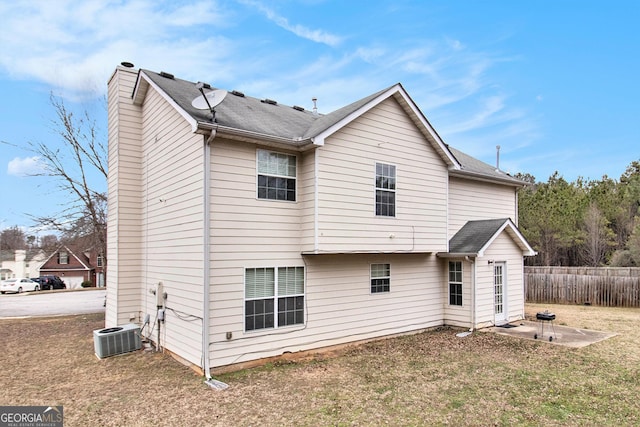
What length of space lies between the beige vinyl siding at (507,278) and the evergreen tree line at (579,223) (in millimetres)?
14166

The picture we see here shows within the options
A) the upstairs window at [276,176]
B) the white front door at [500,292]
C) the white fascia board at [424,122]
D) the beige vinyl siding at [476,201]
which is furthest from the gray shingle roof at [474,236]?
the upstairs window at [276,176]

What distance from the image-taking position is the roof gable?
428 inches

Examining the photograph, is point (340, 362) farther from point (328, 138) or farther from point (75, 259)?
point (75, 259)

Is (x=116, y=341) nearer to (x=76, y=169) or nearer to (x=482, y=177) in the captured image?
(x=482, y=177)

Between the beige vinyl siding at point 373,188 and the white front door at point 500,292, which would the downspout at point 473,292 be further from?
the white front door at point 500,292

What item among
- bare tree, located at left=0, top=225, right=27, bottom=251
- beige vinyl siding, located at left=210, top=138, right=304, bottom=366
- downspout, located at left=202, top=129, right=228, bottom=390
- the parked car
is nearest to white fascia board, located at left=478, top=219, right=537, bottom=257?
beige vinyl siding, located at left=210, top=138, right=304, bottom=366

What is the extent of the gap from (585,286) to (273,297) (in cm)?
1538

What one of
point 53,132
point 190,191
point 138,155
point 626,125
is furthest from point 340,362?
point 626,125

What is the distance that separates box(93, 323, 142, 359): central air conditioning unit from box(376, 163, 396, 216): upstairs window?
6.62m

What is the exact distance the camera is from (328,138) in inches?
335

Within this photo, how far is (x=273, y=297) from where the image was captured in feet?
26.6

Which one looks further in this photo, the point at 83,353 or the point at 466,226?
the point at 466,226

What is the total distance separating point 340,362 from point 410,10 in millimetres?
11610

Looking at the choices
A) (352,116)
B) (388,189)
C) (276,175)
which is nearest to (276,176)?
(276,175)
